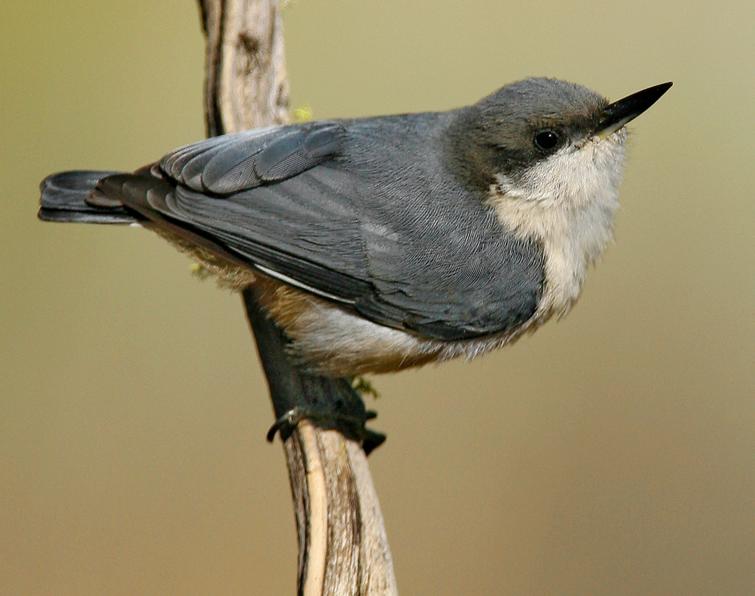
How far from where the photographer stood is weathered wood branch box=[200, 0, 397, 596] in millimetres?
2068

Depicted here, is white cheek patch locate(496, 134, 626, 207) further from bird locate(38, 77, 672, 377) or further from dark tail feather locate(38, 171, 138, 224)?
dark tail feather locate(38, 171, 138, 224)

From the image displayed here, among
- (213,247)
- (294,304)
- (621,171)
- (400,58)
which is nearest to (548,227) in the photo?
(621,171)

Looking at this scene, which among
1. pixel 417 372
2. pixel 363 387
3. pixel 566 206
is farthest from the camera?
pixel 417 372

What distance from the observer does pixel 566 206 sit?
243cm

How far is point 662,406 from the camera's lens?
3.54 m

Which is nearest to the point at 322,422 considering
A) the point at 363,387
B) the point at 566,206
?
the point at 363,387

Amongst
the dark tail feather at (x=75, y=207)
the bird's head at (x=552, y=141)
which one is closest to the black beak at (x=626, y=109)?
the bird's head at (x=552, y=141)

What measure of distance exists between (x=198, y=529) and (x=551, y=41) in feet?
7.61

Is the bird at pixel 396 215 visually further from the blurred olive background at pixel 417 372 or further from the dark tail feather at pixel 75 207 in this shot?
the blurred olive background at pixel 417 372

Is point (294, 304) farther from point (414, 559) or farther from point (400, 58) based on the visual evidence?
point (400, 58)

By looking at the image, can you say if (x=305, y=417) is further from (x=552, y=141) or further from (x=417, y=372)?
(x=417, y=372)

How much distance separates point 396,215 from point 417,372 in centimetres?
137

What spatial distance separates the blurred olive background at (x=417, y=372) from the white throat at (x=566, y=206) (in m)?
0.88

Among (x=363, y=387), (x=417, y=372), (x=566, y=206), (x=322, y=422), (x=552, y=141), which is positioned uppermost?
(x=552, y=141)
